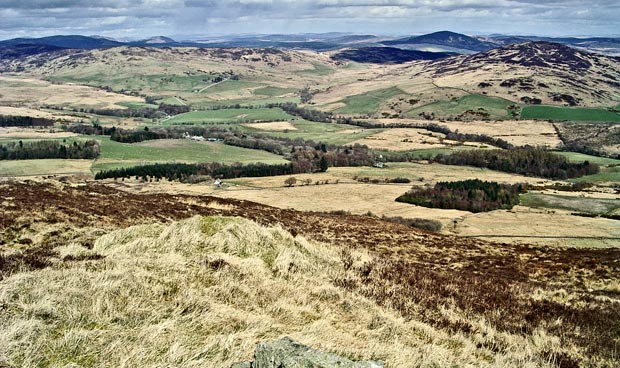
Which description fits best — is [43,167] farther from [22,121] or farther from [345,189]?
[22,121]

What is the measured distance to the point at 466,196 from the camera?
312 ft

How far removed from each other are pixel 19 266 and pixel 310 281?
9586 millimetres

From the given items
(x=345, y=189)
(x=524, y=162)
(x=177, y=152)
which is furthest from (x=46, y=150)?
(x=524, y=162)

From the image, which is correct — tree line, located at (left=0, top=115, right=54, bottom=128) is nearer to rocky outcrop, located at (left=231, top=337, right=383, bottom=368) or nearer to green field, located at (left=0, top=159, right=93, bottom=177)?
green field, located at (left=0, top=159, right=93, bottom=177)

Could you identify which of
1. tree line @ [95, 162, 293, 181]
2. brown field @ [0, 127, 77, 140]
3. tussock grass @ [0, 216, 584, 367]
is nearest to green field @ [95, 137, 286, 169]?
tree line @ [95, 162, 293, 181]

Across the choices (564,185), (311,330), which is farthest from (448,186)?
(311,330)

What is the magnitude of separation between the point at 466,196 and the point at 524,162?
5713cm

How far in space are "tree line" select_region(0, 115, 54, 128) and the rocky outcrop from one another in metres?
209

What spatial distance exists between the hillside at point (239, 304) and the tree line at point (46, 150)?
11321 centimetres

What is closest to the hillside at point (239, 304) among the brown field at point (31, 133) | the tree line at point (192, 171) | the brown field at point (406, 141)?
the tree line at point (192, 171)

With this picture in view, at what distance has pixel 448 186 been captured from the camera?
4090 inches

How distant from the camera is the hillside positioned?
34.4 feet

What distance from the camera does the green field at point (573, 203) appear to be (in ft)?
278

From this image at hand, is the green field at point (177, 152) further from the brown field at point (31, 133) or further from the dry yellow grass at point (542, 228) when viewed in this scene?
the dry yellow grass at point (542, 228)
